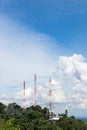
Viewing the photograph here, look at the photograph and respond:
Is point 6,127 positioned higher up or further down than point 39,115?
further down

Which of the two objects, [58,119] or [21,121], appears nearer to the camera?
[21,121]

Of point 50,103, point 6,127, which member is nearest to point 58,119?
point 50,103

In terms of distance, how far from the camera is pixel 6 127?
123ft

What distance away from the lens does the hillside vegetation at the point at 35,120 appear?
123637 millimetres

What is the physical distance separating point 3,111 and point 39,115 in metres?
24.3

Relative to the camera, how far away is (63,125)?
13050 centimetres

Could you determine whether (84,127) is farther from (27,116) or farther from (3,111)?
(3,111)

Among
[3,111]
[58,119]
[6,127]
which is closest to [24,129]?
[58,119]

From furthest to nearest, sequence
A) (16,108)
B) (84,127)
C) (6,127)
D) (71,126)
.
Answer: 1. (16,108)
2. (84,127)
3. (71,126)
4. (6,127)

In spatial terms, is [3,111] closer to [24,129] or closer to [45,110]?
[45,110]

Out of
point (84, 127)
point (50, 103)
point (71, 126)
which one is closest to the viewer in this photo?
point (50, 103)

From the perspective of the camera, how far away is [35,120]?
132375 mm

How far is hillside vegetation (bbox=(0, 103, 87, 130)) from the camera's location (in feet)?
406

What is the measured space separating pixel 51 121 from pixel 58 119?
3062 mm
